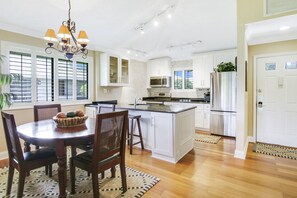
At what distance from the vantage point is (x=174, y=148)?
2814mm

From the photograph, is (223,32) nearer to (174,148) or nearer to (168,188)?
(174,148)

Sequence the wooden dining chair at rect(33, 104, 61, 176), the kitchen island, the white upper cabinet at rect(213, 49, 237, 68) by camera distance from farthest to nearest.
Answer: the white upper cabinet at rect(213, 49, 237, 68), the kitchen island, the wooden dining chair at rect(33, 104, 61, 176)

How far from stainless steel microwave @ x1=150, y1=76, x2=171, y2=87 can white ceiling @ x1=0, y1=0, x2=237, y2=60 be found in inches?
70.5

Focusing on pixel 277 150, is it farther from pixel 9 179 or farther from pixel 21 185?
pixel 9 179

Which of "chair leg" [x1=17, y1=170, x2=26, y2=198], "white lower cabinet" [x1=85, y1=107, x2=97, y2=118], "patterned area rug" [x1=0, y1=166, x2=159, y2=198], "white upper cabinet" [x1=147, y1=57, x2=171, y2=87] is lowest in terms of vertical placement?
"patterned area rug" [x1=0, y1=166, x2=159, y2=198]

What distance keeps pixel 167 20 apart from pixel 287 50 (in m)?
2.70

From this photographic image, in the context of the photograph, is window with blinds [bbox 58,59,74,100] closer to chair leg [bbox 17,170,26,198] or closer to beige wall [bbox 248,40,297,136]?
chair leg [bbox 17,170,26,198]

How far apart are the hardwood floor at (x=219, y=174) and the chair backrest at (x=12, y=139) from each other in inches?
55.5

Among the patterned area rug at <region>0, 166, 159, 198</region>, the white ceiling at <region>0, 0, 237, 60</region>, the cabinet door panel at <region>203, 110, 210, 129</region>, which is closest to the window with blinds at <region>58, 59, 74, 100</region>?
the white ceiling at <region>0, 0, 237, 60</region>

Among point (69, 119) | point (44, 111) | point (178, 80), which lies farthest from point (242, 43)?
point (44, 111)

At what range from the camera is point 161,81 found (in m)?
6.03

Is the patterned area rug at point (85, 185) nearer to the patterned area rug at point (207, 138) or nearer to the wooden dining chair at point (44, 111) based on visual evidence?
the wooden dining chair at point (44, 111)

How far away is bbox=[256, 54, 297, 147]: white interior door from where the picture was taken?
3551 mm

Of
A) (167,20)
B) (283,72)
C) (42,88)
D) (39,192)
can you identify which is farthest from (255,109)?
(42,88)
